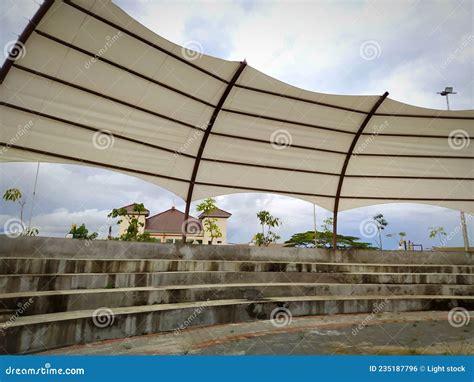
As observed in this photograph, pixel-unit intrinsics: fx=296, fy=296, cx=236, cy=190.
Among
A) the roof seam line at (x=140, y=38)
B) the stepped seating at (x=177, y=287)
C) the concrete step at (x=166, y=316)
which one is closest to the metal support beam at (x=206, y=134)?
the roof seam line at (x=140, y=38)

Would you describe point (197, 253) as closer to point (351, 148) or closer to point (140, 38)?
point (140, 38)

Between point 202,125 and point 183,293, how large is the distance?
593 cm

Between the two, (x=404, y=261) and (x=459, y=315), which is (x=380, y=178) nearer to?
(x=404, y=261)

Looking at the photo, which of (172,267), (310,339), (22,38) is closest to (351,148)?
(172,267)

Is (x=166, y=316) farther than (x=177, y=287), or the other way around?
(x=177, y=287)

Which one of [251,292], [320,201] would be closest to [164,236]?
[320,201]

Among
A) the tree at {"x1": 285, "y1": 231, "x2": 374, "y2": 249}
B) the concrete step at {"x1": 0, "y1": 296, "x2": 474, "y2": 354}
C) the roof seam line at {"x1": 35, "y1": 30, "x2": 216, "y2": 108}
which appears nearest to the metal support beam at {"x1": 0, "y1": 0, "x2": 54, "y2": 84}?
the roof seam line at {"x1": 35, "y1": 30, "x2": 216, "y2": 108}

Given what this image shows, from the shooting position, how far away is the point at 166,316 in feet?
20.7

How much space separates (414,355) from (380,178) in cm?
968

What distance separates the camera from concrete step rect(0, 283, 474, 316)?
5609mm

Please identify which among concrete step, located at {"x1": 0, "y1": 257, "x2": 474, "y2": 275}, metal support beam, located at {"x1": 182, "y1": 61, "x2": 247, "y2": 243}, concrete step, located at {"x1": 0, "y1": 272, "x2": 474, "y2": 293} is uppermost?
metal support beam, located at {"x1": 182, "y1": 61, "x2": 247, "y2": 243}

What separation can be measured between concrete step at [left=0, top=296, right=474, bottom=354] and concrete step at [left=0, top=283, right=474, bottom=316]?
0.79ft

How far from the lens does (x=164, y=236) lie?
2175 inches

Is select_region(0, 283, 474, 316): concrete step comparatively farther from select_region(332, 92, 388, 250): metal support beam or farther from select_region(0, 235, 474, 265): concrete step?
select_region(332, 92, 388, 250): metal support beam
